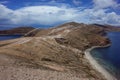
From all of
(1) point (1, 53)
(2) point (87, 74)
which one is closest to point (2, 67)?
(1) point (1, 53)

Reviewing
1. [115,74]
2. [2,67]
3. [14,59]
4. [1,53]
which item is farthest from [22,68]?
[115,74]

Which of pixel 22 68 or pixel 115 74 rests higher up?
pixel 22 68

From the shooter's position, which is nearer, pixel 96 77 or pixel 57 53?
pixel 96 77

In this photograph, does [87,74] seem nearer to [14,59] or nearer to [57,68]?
[57,68]

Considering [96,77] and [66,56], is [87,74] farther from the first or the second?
[66,56]

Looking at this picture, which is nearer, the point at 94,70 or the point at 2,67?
the point at 2,67

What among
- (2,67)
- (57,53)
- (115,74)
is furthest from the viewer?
(57,53)

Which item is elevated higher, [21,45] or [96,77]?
[21,45]

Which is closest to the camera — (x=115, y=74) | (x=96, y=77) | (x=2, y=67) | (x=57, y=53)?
(x=2, y=67)

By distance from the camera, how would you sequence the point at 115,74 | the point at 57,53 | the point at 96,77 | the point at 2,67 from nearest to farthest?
the point at 2,67 → the point at 96,77 → the point at 115,74 → the point at 57,53
